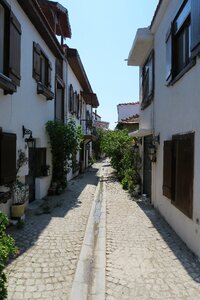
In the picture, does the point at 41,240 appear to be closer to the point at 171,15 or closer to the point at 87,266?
the point at 87,266

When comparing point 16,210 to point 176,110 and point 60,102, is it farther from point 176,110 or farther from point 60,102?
point 60,102

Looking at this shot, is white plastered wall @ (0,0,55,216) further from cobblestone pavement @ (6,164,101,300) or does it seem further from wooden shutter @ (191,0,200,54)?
wooden shutter @ (191,0,200,54)

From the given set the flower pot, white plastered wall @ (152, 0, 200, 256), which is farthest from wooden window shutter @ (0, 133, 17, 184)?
white plastered wall @ (152, 0, 200, 256)

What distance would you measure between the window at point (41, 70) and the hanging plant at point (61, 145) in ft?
4.08

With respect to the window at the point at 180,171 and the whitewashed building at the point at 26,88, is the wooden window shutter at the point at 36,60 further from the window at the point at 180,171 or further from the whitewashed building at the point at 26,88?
the window at the point at 180,171

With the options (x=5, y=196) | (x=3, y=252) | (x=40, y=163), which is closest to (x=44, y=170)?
(x=40, y=163)

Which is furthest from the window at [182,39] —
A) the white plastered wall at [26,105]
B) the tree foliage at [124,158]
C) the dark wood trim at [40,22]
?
the tree foliage at [124,158]

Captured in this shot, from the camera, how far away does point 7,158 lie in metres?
7.02

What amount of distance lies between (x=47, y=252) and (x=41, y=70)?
23.4 ft

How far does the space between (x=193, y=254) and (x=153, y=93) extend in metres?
5.92

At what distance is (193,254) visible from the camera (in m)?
5.48

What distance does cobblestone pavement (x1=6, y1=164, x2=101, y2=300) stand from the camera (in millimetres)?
4195

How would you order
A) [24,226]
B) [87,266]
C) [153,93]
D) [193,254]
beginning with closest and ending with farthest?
[87,266] → [193,254] → [24,226] → [153,93]

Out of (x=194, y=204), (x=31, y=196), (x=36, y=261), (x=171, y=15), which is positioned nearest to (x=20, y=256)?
(x=36, y=261)
